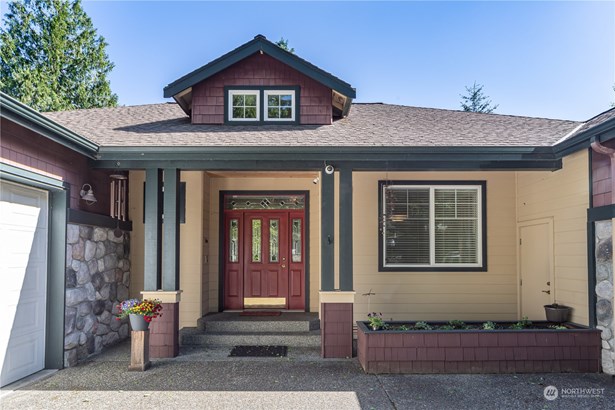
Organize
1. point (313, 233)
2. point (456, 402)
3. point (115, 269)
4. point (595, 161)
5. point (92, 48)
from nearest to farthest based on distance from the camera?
A: 1. point (456, 402)
2. point (595, 161)
3. point (115, 269)
4. point (313, 233)
5. point (92, 48)

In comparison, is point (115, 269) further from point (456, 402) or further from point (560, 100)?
point (560, 100)

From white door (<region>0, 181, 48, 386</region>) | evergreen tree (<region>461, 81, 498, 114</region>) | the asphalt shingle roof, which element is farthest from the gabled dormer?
evergreen tree (<region>461, 81, 498, 114</region>)

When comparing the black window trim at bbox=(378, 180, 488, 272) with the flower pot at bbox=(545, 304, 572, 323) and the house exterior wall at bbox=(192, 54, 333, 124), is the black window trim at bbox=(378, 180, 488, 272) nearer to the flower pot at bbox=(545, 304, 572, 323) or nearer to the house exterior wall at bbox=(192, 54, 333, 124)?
the flower pot at bbox=(545, 304, 572, 323)

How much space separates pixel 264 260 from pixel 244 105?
2.93 meters

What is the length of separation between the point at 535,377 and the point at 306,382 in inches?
109

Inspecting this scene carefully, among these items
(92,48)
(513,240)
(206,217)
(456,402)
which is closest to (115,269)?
(206,217)

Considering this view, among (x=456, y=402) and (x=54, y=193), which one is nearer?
(x=456, y=402)

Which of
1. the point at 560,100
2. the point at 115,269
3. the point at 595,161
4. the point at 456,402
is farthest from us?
the point at 560,100

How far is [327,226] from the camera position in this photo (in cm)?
613

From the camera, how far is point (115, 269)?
7.04m

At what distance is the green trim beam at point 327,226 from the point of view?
6059 millimetres

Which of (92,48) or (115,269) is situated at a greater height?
(92,48)

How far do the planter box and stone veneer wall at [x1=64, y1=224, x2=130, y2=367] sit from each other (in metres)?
3.83

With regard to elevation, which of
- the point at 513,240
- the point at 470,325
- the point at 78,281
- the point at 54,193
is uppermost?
the point at 54,193
